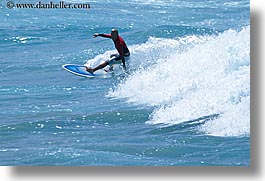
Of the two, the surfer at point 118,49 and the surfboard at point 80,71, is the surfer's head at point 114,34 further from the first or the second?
the surfboard at point 80,71

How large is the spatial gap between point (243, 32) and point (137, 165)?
1227 millimetres

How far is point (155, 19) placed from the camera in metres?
6.71

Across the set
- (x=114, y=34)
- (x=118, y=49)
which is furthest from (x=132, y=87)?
(x=114, y=34)

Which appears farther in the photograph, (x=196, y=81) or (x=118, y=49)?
(x=118, y=49)

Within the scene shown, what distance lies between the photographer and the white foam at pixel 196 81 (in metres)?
6.45

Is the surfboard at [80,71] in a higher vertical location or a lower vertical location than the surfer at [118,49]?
lower

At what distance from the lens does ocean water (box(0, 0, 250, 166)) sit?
646cm

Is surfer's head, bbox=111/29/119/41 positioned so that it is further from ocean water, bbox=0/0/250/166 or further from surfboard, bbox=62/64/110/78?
surfboard, bbox=62/64/110/78

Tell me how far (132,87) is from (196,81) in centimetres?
53

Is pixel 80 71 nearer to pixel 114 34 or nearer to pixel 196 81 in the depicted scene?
pixel 114 34

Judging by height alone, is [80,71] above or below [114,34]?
below

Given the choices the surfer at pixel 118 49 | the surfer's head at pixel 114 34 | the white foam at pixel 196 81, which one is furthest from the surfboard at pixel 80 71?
the surfer's head at pixel 114 34

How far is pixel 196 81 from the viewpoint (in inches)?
261

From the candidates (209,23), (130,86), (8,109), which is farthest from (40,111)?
(209,23)
